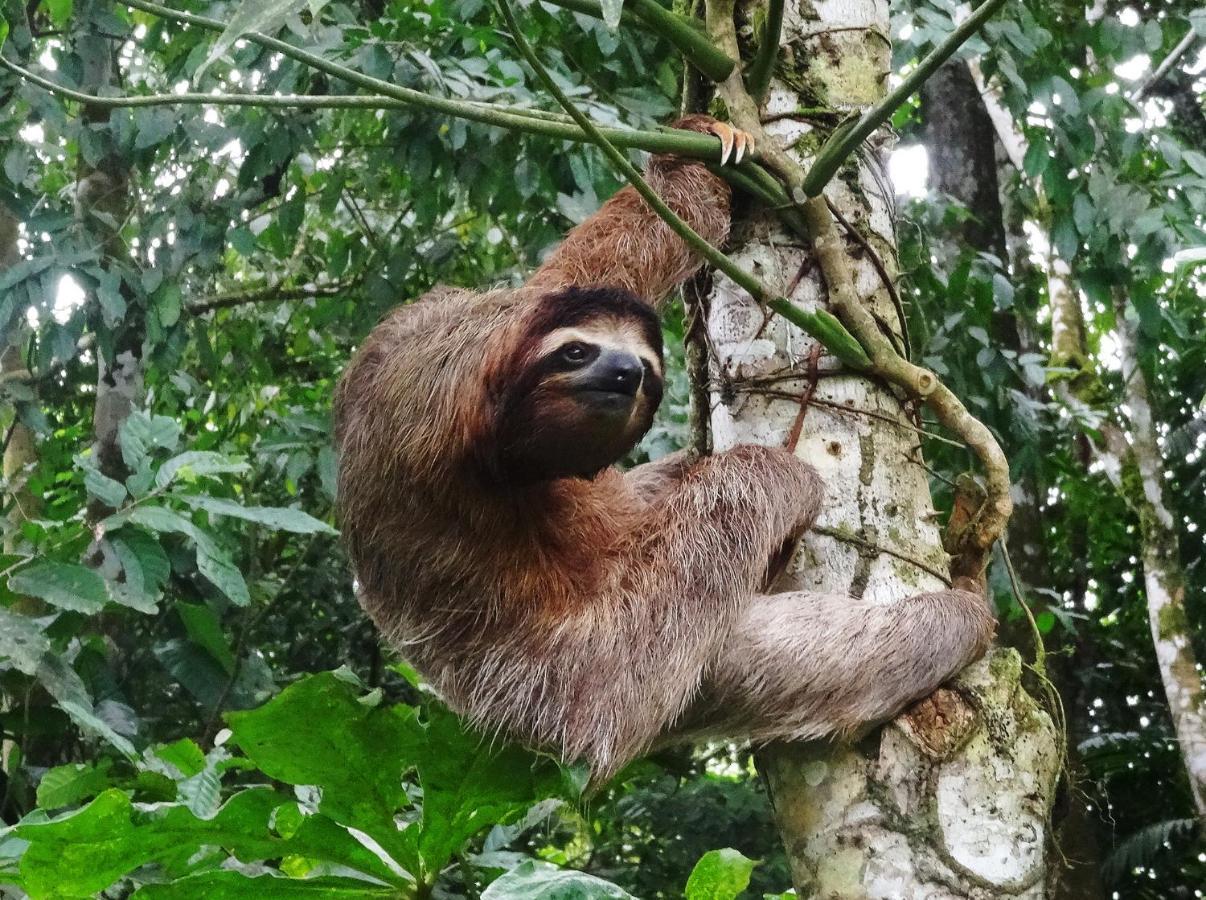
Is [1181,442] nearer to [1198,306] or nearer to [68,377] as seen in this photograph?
[1198,306]

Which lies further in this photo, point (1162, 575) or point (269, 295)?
point (1162, 575)

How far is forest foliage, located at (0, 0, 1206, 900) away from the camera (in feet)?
11.1

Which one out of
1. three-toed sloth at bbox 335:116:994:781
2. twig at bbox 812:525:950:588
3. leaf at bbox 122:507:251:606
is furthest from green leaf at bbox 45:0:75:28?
twig at bbox 812:525:950:588

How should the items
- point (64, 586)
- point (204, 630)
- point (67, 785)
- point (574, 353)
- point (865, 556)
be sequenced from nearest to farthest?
point (865, 556) → point (574, 353) → point (67, 785) → point (64, 586) → point (204, 630)

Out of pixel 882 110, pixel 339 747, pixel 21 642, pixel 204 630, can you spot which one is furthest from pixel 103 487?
pixel 882 110

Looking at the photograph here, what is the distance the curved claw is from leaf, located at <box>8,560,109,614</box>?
2828mm

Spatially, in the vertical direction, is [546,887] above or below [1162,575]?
below

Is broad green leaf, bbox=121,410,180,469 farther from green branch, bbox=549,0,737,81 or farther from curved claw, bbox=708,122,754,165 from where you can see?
curved claw, bbox=708,122,754,165

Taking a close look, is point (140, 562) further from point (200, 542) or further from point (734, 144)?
point (734, 144)

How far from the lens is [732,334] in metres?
3.79

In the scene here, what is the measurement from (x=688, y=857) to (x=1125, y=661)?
780 cm

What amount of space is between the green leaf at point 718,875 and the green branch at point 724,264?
1484 mm

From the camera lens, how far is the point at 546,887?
280 cm

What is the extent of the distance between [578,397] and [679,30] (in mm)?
1149
